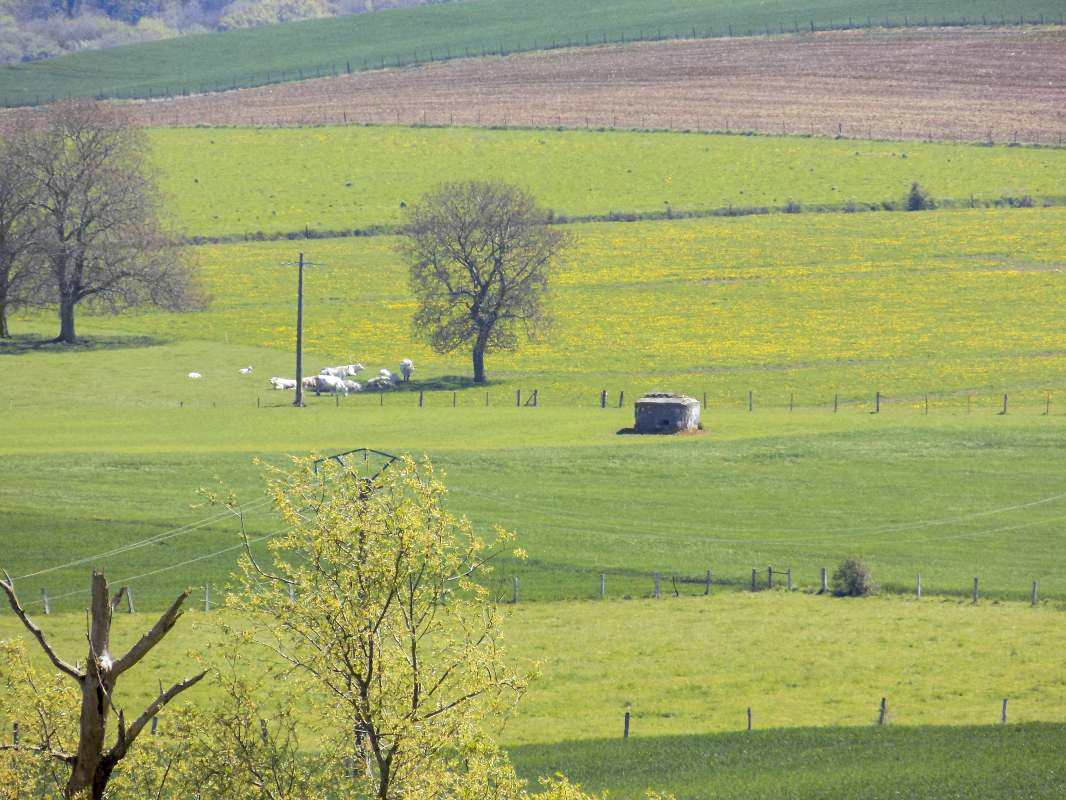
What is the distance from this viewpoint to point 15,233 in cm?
9288

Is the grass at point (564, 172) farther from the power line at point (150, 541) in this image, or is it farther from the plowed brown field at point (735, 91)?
the power line at point (150, 541)

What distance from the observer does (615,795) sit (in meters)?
28.8

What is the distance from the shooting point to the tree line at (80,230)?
91.4 metres

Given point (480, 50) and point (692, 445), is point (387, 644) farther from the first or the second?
point (480, 50)

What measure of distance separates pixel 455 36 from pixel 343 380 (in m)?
113

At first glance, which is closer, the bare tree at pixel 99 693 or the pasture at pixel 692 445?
the bare tree at pixel 99 693

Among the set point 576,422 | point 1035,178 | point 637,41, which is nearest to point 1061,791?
point 576,422

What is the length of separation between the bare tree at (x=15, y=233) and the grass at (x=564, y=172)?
19.4 metres

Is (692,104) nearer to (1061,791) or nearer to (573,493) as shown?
(573,493)

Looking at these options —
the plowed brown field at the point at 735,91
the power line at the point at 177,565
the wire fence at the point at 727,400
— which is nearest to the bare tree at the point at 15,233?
the wire fence at the point at 727,400

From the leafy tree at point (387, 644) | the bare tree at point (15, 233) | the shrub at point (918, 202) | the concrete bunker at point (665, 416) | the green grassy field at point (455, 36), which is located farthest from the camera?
the green grassy field at point (455, 36)

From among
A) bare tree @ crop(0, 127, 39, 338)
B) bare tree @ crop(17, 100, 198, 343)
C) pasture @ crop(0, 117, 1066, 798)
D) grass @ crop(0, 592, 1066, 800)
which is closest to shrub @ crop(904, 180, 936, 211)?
pasture @ crop(0, 117, 1066, 798)

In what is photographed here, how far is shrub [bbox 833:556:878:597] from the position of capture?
1854 inches

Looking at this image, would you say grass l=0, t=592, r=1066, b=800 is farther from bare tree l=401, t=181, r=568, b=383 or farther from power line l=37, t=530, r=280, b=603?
bare tree l=401, t=181, r=568, b=383
